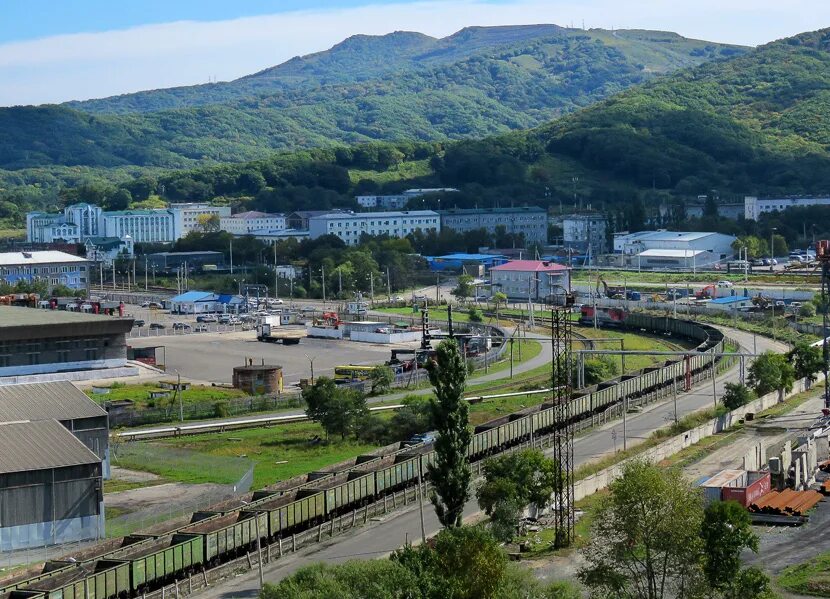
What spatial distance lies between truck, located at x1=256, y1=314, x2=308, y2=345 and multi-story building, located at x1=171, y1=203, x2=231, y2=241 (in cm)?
5576

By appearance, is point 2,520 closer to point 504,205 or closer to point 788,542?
point 788,542

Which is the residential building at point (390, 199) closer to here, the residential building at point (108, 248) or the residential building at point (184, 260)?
the residential building at point (108, 248)

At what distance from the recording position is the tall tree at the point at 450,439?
89.1ft

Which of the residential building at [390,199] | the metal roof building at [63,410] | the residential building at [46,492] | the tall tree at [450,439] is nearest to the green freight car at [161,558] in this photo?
the residential building at [46,492]

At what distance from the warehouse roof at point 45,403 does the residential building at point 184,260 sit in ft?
254

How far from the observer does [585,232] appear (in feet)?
403

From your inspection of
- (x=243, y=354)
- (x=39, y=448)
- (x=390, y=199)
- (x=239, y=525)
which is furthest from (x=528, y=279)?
(x=239, y=525)

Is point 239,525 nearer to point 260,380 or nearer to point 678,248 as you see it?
point 260,380

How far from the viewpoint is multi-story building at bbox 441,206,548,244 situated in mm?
127125

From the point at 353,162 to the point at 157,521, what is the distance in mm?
136838

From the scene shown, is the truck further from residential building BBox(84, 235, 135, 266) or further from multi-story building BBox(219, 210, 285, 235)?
multi-story building BBox(219, 210, 285, 235)

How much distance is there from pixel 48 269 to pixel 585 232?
151 feet

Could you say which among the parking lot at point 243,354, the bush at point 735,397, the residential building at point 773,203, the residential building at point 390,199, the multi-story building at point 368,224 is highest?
the residential building at point 390,199

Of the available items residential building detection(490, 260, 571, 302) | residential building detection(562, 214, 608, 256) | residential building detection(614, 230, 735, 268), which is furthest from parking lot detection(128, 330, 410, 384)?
residential building detection(562, 214, 608, 256)
